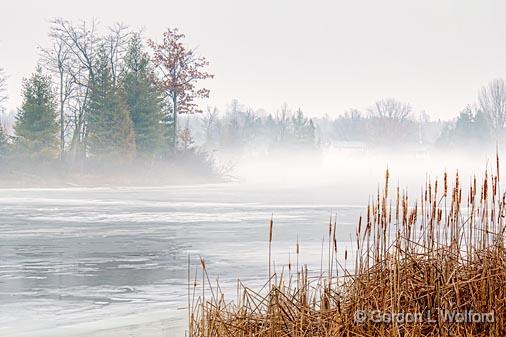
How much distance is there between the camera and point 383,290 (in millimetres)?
6598

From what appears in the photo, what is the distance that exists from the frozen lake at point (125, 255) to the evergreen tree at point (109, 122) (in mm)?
23438

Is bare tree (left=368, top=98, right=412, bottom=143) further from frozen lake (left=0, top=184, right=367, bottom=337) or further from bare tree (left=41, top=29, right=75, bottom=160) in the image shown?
frozen lake (left=0, top=184, right=367, bottom=337)

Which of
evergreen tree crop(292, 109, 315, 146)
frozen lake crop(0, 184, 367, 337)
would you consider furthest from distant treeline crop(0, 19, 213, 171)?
evergreen tree crop(292, 109, 315, 146)

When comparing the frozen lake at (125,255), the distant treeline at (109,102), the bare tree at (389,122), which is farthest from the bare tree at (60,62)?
the bare tree at (389,122)

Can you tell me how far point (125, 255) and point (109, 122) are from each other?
3913 centimetres

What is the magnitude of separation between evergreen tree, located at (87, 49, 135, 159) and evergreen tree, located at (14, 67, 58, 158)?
3116 mm

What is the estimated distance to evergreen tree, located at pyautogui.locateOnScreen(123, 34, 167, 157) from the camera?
54656 millimetres

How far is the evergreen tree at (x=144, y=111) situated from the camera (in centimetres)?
5466

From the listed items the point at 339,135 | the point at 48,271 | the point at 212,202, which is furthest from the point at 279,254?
the point at 339,135

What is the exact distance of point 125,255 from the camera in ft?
49.1

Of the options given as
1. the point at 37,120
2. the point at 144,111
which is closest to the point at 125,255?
the point at 37,120

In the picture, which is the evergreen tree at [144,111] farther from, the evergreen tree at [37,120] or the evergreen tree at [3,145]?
the evergreen tree at [3,145]

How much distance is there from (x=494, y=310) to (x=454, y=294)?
421 millimetres

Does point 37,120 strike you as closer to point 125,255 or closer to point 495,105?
point 125,255
